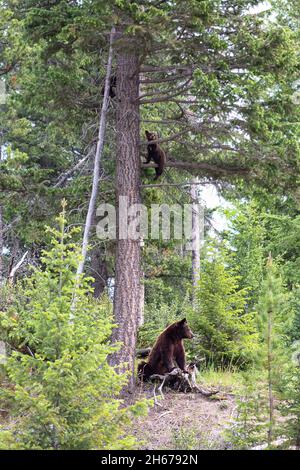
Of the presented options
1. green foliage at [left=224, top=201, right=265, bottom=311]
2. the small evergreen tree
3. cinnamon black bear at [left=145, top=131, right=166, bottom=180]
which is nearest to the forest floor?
the small evergreen tree

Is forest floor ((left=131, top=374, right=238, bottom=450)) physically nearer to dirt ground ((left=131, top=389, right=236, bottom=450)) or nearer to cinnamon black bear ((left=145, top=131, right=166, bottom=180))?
dirt ground ((left=131, top=389, right=236, bottom=450))

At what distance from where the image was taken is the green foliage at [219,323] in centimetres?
1159

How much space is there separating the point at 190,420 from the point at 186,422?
12 cm

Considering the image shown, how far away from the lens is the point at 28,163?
21562 millimetres

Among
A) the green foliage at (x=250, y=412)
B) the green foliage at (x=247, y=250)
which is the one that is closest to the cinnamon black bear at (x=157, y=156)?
the green foliage at (x=250, y=412)

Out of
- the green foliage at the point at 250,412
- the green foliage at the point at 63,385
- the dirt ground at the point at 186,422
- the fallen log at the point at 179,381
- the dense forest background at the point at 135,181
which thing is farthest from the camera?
the fallen log at the point at 179,381

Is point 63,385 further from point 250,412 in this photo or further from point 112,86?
point 112,86

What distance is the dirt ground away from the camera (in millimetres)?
7508

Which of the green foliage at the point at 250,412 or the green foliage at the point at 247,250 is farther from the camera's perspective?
the green foliage at the point at 247,250

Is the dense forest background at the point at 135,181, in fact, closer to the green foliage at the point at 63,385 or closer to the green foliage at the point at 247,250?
the green foliage at the point at 63,385

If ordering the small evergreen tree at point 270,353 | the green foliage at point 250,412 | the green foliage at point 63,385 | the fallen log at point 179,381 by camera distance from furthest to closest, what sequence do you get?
1. the fallen log at point 179,381
2. the green foliage at point 250,412
3. the small evergreen tree at point 270,353
4. the green foliage at point 63,385

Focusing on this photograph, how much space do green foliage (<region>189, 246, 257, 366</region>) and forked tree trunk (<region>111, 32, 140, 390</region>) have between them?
7.54 feet
